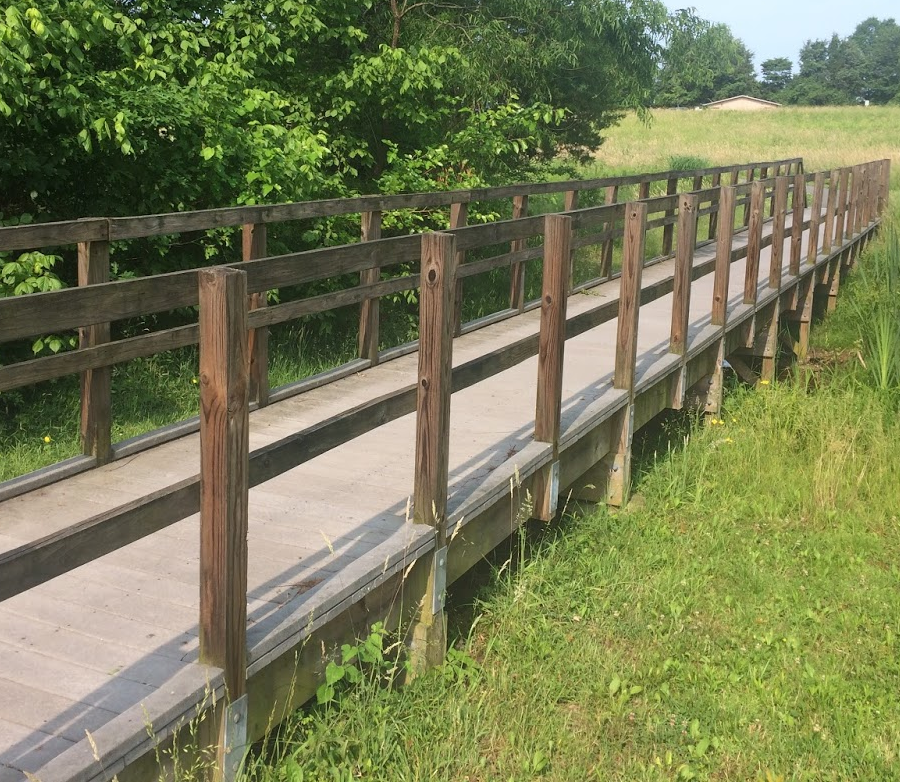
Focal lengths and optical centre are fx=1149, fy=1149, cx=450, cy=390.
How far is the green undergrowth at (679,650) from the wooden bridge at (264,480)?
0.30 metres

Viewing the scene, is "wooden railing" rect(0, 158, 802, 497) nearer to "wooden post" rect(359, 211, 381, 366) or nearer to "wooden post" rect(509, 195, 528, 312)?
"wooden post" rect(359, 211, 381, 366)

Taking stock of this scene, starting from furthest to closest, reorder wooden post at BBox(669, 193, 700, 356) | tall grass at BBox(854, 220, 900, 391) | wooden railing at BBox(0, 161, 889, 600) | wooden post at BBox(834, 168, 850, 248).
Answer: wooden post at BBox(834, 168, 850, 248) → tall grass at BBox(854, 220, 900, 391) → wooden post at BBox(669, 193, 700, 356) → wooden railing at BBox(0, 161, 889, 600)

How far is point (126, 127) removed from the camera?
7672mm

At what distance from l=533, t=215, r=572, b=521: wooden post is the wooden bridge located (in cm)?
1

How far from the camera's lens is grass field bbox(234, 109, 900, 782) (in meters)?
3.94

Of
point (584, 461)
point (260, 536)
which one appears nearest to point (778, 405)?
point (584, 461)

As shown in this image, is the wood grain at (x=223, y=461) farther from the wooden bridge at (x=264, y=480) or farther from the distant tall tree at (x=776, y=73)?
the distant tall tree at (x=776, y=73)

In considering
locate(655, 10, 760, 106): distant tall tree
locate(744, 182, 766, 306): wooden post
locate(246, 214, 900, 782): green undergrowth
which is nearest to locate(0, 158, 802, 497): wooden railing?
locate(246, 214, 900, 782): green undergrowth

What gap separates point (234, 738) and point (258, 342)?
3.14 m

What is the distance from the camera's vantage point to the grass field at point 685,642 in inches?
155

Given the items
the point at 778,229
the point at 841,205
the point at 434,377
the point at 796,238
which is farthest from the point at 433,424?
the point at 841,205

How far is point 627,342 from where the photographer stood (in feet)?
19.9

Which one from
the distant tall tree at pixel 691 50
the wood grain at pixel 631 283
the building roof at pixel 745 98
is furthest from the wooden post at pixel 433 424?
the building roof at pixel 745 98

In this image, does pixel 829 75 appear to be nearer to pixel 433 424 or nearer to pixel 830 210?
pixel 830 210
